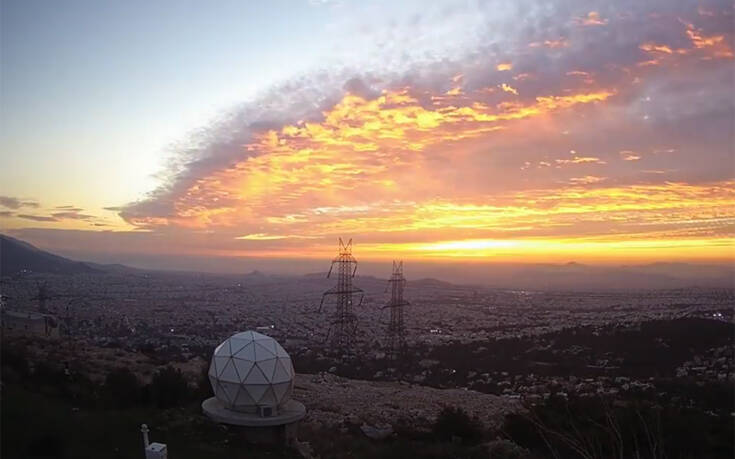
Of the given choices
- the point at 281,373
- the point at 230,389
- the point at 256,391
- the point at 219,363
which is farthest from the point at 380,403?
the point at 230,389

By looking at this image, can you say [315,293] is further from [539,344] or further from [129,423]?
[129,423]

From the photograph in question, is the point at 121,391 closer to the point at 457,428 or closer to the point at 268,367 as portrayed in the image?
the point at 268,367

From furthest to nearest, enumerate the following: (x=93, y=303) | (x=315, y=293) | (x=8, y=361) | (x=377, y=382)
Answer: (x=315, y=293), (x=93, y=303), (x=377, y=382), (x=8, y=361)

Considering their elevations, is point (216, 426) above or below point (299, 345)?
above

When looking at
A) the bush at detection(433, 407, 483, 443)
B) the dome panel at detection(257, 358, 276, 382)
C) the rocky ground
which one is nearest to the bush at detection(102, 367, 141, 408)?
the dome panel at detection(257, 358, 276, 382)

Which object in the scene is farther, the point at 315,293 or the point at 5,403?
the point at 315,293

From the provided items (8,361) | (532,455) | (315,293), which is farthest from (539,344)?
(315,293)

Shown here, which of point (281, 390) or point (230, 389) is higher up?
point (230, 389)
